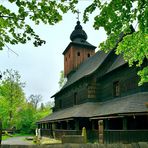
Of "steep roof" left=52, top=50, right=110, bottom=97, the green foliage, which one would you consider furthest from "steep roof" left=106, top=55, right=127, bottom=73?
the green foliage

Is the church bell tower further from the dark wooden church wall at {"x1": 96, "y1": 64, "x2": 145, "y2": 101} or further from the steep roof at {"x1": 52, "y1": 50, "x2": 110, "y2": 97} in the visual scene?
the dark wooden church wall at {"x1": 96, "y1": 64, "x2": 145, "y2": 101}

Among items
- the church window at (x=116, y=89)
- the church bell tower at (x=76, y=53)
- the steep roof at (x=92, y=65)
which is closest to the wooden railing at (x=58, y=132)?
the church window at (x=116, y=89)

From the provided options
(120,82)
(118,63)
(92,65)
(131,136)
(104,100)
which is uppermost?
(92,65)

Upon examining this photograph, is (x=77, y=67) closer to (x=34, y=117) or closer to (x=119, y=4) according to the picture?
(x=34, y=117)

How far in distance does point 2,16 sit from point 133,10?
475cm

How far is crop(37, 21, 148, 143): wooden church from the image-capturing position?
1862cm

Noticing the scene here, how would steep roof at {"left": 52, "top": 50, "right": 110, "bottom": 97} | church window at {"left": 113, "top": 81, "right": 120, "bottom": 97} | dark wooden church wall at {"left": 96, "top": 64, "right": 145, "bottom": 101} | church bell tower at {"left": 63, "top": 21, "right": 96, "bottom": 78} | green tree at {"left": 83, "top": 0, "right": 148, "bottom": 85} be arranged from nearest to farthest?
green tree at {"left": 83, "top": 0, "right": 148, "bottom": 85}, dark wooden church wall at {"left": 96, "top": 64, "right": 145, "bottom": 101}, church window at {"left": 113, "top": 81, "right": 120, "bottom": 97}, steep roof at {"left": 52, "top": 50, "right": 110, "bottom": 97}, church bell tower at {"left": 63, "top": 21, "right": 96, "bottom": 78}

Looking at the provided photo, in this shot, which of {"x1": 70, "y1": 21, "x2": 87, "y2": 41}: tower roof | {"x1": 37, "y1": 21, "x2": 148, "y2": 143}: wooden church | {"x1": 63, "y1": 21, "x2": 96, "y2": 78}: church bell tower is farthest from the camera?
{"x1": 70, "y1": 21, "x2": 87, "y2": 41}: tower roof

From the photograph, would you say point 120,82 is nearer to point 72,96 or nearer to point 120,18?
point 72,96

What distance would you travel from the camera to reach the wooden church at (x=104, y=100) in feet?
61.1

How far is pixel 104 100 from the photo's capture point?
2720 cm

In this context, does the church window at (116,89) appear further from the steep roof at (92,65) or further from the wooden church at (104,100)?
the steep roof at (92,65)

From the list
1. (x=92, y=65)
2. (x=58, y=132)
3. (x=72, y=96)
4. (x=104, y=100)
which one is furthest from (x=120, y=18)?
(x=72, y=96)

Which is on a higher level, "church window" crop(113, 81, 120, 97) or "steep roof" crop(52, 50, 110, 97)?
"steep roof" crop(52, 50, 110, 97)
